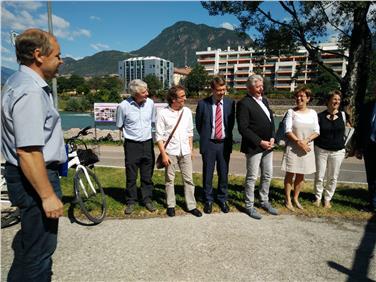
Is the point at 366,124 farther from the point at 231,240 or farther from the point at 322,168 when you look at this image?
the point at 231,240

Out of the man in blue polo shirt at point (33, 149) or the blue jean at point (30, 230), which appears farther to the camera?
the blue jean at point (30, 230)

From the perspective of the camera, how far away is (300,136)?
16.1 feet

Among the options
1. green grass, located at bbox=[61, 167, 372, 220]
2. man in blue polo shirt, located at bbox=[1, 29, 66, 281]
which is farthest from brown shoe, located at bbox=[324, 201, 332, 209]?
man in blue polo shirt, located at bbox=[1, 29, 66, 281]

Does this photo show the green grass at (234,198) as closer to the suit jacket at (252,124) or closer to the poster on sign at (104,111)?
the suit jacket at (252,124)

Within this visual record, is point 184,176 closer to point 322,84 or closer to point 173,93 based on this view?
point 173,93

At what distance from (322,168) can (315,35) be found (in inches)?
367

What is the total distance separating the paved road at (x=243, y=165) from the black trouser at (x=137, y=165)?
126 inches

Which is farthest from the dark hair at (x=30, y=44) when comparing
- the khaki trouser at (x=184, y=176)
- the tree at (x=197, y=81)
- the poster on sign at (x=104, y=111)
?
the tree at (x=197, y=81)

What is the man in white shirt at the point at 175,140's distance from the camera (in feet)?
15.1

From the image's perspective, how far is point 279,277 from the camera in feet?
9.98

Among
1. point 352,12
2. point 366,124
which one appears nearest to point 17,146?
point 366,124

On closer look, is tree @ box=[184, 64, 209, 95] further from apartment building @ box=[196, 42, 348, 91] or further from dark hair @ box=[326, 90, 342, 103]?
dark hair @ box=[326, 90, 342, 103]

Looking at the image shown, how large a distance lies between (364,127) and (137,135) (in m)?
3.73

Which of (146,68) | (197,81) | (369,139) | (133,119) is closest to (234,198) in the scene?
(133,119)
